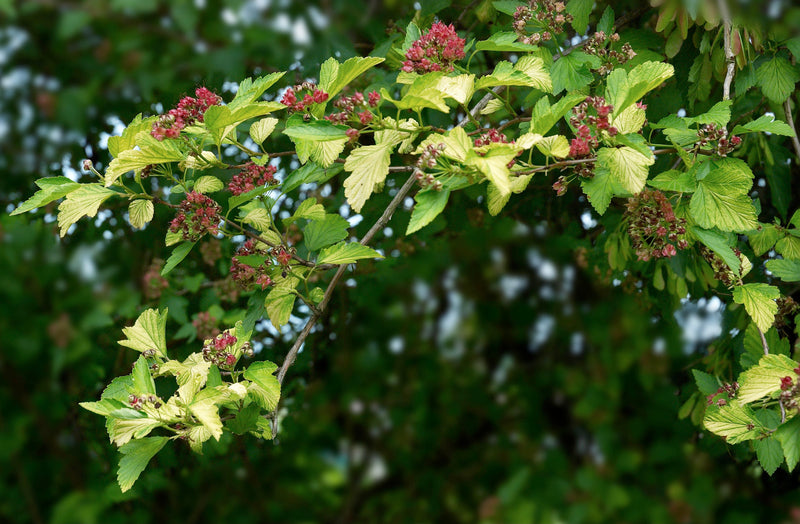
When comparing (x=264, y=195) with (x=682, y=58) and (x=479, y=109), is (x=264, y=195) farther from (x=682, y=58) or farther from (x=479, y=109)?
(x=682, y=58)

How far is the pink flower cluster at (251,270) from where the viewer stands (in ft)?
3.03

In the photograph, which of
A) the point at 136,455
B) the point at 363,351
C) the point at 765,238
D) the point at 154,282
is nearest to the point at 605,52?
the point at 765,238

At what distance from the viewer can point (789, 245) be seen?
40.9 inches

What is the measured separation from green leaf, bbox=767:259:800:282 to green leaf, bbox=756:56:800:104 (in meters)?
0.24

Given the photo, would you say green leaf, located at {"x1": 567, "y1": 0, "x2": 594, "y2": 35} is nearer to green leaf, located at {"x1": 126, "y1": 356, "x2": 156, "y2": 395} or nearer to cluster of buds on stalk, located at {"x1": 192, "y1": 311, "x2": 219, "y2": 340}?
green leaf, located at {"x1": 126, "y1": 356, "x2": 156, "y2": 395}

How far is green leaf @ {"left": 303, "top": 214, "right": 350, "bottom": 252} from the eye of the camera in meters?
0.94

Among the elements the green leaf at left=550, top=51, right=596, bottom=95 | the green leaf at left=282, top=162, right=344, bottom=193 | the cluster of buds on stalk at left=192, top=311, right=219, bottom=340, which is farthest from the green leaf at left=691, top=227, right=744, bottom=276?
the cluster of buds on stalk at left=192, top=311, right=219, bottom=340

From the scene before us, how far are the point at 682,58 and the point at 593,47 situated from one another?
304mm

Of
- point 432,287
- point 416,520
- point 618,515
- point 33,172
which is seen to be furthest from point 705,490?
point 33,172

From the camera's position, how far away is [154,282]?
1.77 m

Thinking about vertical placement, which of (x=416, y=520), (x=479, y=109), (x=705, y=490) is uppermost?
(x=479, y=109)

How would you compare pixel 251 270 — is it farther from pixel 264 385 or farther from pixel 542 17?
pixel 542 17

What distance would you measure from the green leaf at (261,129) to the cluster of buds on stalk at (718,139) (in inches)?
20.6

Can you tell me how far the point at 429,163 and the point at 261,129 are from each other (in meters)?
0.33
